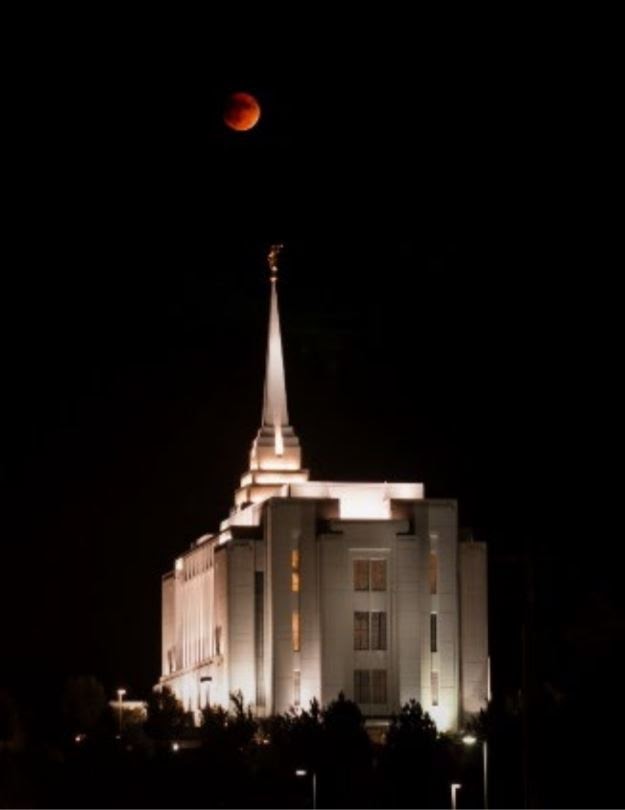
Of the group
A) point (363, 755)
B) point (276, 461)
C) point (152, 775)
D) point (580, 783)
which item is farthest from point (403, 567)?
point (580, 783)

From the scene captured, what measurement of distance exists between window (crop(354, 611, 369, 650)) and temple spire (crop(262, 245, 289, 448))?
15010mm

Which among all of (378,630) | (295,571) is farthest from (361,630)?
(295,571)

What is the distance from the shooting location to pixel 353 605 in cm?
12600

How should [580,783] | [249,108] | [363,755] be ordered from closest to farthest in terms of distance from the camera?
[580,783]
[249,108]
[363,755]

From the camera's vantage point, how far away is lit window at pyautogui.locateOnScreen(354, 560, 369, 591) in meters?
127

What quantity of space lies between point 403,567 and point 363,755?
32.8m

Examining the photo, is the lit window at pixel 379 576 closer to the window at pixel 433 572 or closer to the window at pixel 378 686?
the window at pixel 433 572

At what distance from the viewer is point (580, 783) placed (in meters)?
66.8

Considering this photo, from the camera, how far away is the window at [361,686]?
12429cm

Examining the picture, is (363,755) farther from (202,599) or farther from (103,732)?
(202,599)

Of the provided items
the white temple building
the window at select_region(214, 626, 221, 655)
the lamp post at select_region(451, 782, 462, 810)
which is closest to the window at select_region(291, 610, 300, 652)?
the white temple building

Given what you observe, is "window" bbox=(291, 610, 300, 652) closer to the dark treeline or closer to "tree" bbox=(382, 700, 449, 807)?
the dark treeline

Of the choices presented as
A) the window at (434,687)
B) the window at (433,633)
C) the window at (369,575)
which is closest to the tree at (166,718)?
the window at (369,575)

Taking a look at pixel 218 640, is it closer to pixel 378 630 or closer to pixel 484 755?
pixel 378 630
